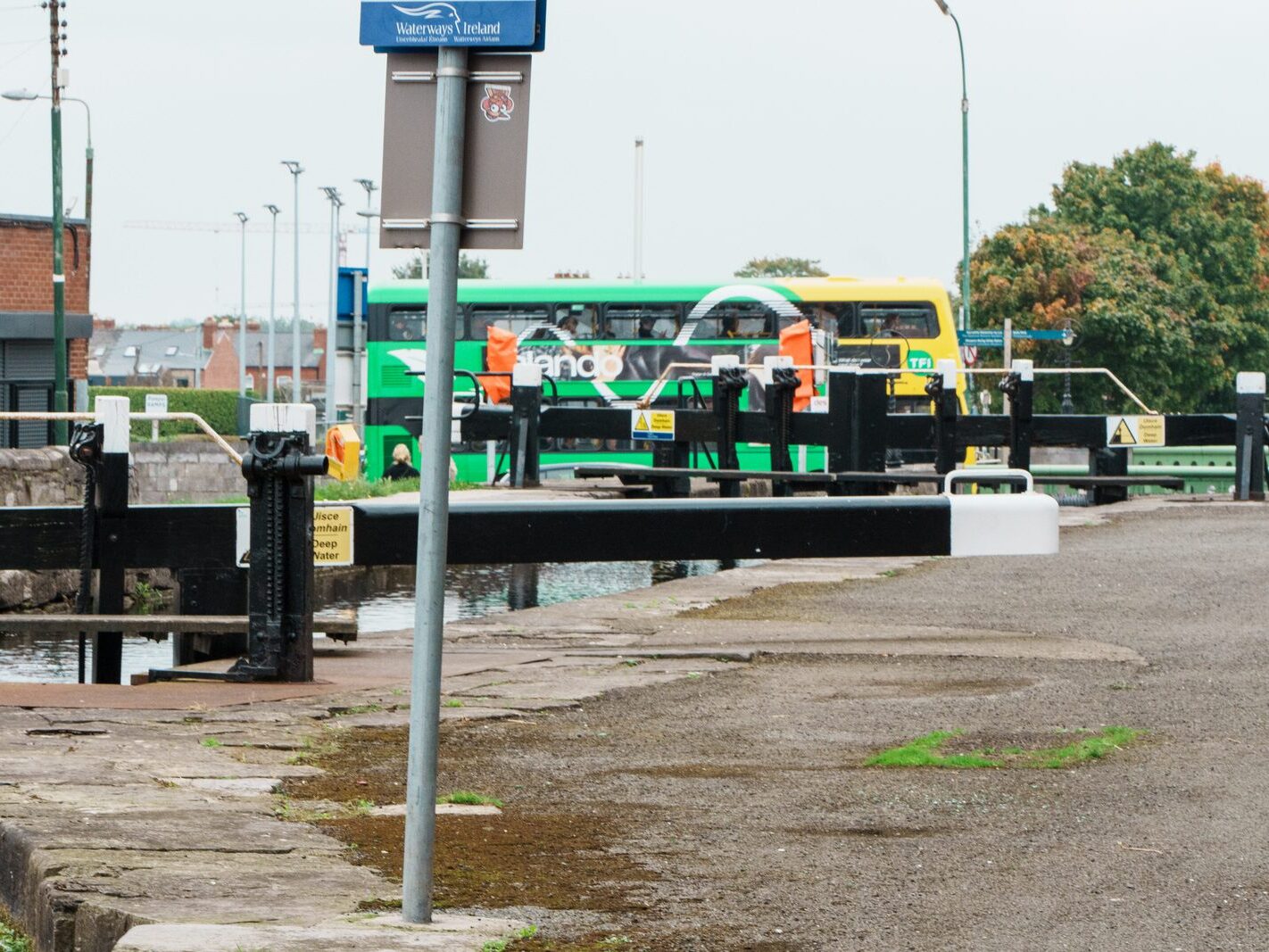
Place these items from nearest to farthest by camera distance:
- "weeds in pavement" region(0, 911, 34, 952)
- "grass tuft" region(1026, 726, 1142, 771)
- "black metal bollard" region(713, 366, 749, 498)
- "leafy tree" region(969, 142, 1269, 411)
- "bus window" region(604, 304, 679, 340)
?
"weeds in pavement" region(0, 911, 34, 952), "grass tuft" region(1026, 726, 1142, 771), "black metal bollard" region(713, 366, 749, 498), "bus window" region(604, 304, 679, 340), "leafy tree" region(969, 142, 1269, 411)

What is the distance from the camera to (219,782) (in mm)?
5824

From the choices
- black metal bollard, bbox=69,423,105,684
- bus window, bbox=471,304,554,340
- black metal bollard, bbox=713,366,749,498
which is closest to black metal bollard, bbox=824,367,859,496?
black metal bollard, bbox=713,366,749,498

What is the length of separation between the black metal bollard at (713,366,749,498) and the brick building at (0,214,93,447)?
20.1 m

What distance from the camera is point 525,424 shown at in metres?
23.7

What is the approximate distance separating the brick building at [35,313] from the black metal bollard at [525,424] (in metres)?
16.4

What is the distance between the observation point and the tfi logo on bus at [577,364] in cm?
3334

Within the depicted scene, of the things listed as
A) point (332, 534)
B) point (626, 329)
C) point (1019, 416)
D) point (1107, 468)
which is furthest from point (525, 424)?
point (332, 534)

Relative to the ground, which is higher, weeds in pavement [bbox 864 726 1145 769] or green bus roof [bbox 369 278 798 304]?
green bus roof [bbox 369 278 798 304]

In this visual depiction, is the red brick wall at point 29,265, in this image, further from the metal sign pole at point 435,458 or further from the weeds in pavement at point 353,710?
the metal sign pole at point 435,458

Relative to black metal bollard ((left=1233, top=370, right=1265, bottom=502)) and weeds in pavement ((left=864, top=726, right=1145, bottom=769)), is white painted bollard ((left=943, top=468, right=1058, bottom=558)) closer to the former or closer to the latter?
weeds in pavement ((left=864, top=726, right=1145, bottom=769))

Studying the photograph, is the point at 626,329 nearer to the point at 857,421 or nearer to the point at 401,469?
the point at 401,469

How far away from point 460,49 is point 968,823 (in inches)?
104

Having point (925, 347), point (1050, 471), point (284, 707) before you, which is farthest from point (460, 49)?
point (925, 347)

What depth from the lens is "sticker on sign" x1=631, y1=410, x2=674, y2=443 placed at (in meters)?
21.6
